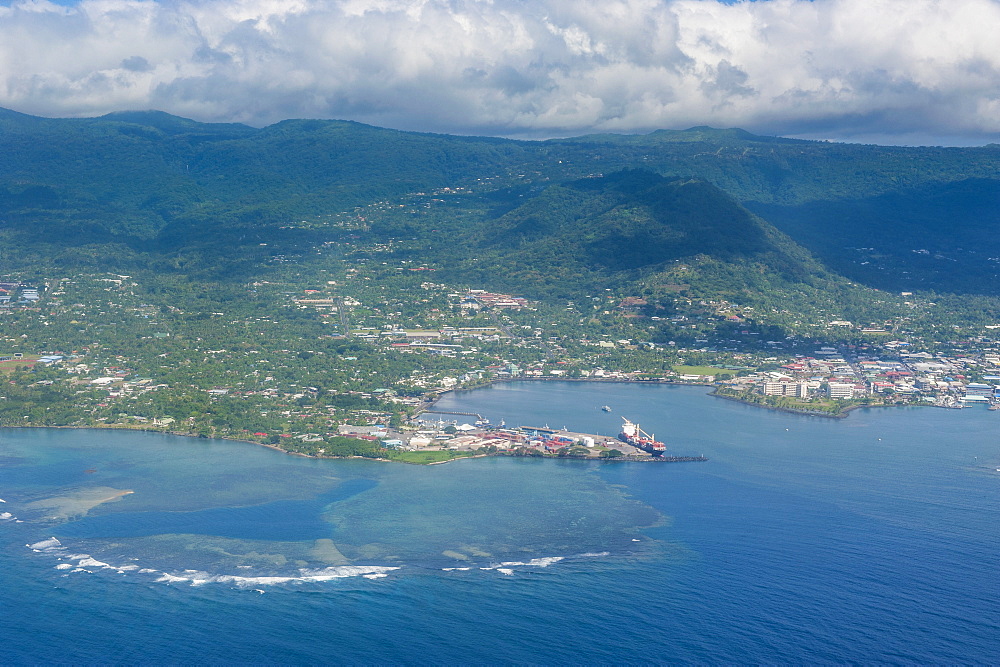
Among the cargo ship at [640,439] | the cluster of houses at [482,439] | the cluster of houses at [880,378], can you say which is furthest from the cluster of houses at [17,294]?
the cluster of houses at [880,378]

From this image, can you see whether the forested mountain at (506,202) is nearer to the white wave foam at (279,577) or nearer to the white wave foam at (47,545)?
the white wave foam at (279,577)

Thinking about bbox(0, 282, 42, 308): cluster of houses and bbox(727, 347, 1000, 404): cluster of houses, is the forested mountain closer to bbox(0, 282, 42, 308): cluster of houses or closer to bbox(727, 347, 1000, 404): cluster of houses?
bbox(0, 282, 42, 308): cluster of houses

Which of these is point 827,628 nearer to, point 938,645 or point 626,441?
point 938,645

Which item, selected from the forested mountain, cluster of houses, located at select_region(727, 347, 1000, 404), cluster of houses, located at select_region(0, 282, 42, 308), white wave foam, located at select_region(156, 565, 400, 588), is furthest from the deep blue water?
the forested mountain

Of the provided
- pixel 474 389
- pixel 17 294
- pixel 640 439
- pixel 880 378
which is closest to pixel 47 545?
pixel 640 439

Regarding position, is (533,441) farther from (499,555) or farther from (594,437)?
(499,555)
